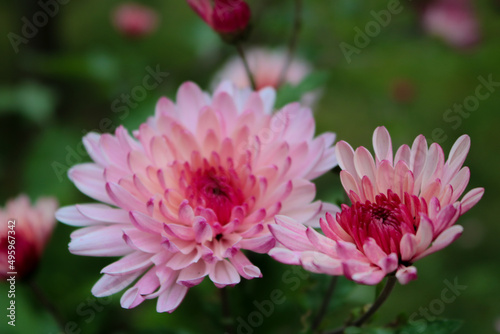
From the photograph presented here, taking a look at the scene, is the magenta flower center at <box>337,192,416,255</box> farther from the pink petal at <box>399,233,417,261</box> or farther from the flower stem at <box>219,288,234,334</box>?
the flower stem at <box>219,288,234,334</box>

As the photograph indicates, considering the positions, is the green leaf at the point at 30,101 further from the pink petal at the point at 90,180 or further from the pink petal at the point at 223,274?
the pink petal at the point at 223,274

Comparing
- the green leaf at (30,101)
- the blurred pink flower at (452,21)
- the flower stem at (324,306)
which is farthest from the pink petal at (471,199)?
the blurred pink flower at (452,21)

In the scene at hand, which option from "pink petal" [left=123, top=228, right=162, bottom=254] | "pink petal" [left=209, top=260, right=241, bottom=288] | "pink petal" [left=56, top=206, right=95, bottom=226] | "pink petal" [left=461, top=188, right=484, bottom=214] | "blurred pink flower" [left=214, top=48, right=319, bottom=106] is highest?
"pink petal" [left=56, top=206, right=95, bottom=226]

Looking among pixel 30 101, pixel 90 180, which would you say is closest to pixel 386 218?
pixel 90 180

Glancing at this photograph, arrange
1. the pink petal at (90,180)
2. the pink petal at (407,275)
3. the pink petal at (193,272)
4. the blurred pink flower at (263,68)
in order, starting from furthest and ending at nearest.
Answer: the blurred pink flower at (263,68) → the pink petal at (90,180) → the pink petal at (193,272) → the pink petal at (407,275)

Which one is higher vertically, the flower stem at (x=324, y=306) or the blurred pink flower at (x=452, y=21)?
the flower stem at (x=324, y=306)

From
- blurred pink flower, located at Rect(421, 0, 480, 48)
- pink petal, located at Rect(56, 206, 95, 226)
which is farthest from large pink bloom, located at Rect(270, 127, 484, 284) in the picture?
blurred pink flower, located at Rect(421, 0, 480, 48)
